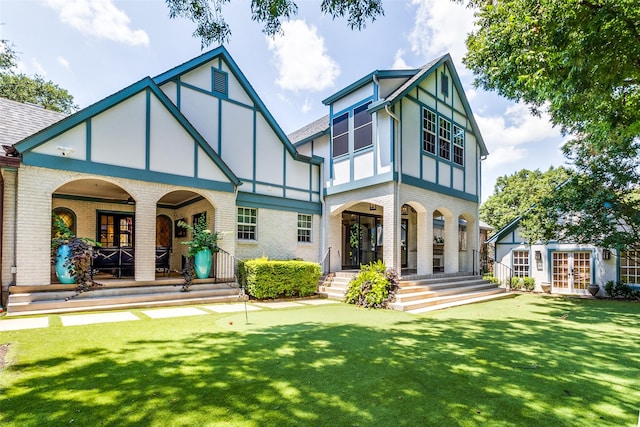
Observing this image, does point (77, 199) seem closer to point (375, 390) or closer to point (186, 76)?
point (186, 76)

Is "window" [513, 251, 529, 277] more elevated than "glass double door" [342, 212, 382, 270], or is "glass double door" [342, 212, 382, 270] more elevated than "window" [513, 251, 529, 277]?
"glass double door" [342, 212, 382, 270]

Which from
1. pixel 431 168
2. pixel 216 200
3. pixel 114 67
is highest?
pixel 114 67

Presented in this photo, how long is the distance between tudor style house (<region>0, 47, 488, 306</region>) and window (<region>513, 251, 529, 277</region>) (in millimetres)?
3235

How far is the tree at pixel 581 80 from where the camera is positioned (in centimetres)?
569

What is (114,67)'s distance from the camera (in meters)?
10.3

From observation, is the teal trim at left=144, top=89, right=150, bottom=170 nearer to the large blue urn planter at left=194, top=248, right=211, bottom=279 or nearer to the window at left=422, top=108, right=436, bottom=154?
the large blue urn planter at left=194, top=248, right=211, bottom=279

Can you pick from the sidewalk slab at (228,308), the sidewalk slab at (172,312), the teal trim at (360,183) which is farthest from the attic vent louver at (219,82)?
the sidewalk slab at (172,312)

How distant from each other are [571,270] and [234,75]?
17152mm

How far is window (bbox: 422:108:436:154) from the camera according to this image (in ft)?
42.5

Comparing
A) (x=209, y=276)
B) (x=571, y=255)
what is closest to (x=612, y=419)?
(x=209, y=276)

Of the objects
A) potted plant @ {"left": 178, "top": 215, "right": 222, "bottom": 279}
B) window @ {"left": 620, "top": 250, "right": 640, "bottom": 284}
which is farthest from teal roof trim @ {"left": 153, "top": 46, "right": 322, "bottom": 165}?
window @ {"left": 620, "top": 250, "right": 640, "bottom": 284}

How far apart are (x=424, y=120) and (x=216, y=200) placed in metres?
8.41

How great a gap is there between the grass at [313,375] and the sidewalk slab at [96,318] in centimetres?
31

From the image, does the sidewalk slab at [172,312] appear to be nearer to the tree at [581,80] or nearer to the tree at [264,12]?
the tree at [264,12]
